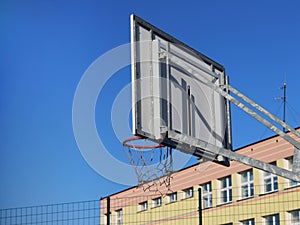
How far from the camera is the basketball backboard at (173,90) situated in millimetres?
8086

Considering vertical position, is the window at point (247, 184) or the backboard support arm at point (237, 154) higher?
the window at point (247, 184)

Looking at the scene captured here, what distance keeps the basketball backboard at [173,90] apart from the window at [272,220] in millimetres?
15594

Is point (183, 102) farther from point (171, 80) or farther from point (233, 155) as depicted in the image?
point (233, 155)

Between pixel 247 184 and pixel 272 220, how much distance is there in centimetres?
225

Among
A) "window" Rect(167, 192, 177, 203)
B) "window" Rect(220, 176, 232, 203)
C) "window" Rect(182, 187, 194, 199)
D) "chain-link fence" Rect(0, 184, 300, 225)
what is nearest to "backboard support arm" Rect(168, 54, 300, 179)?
"chain-link fence" Rect(0, 184, 300, 225)

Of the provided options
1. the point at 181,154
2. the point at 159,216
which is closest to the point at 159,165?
the point at 181,154

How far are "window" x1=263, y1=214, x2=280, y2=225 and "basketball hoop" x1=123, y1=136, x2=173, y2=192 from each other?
14928 mm

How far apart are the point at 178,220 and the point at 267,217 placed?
3629 millimetres

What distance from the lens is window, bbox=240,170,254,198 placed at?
86.6ft

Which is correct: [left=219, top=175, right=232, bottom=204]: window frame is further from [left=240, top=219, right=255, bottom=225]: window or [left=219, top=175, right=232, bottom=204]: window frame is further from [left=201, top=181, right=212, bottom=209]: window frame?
[left=240, top=219, right=255, bottom=225]: window

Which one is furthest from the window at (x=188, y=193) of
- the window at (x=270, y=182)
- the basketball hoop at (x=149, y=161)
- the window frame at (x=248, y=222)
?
the basketball hoop at (x=149, y=161)

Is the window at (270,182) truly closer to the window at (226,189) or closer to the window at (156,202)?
the window at (226,189)

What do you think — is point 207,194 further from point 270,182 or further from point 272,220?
point 272,220

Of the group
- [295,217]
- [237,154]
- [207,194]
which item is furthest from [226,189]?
[237,154]
